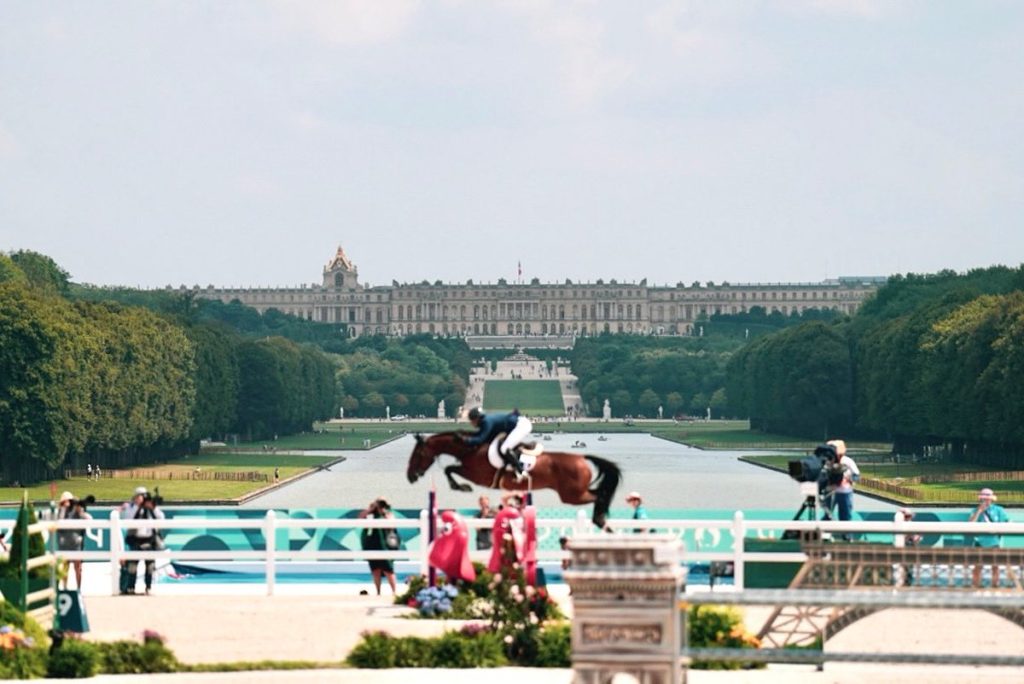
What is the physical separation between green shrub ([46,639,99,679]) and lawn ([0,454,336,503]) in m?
41.1

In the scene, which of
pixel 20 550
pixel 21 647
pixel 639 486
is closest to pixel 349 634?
pixel 20 550

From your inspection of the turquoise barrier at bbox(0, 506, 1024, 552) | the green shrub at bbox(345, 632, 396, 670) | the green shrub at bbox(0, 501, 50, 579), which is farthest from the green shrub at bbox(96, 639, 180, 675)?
the turquoise barrier at bbox(0, 506, 1024, 552)

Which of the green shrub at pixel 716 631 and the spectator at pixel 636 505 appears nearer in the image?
the green shrub at pixel 716 631

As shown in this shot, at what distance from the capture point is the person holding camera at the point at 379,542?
2530 cm

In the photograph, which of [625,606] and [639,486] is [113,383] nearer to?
[639,486]

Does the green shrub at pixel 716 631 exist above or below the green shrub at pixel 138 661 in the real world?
above

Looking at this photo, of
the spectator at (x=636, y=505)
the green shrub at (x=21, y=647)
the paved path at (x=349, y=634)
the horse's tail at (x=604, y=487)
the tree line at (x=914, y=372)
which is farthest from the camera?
the tree line at (x=914, y=372)

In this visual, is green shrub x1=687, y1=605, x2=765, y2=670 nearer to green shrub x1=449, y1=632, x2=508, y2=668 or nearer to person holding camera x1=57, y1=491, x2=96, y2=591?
green shrub x1=449, y1=632, x2=508, y2=668

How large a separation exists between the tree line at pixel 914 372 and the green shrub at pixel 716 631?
58768 millimetres

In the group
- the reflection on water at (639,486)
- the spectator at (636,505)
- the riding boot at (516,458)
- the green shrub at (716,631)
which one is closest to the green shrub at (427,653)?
the green shrub at (716,631)

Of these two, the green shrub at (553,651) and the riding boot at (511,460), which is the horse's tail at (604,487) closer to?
the riding boot at (511,460)

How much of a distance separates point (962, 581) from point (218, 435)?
350 ft

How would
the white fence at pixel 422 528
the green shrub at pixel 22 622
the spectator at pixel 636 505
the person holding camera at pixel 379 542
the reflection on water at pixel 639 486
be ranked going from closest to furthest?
the green shrub at pixel 22 622
the white fence at pixel 422 528
the spectator at pixel 636 505
the person holding camera at pixel 379 542
the reflection on water at pixel 639 486

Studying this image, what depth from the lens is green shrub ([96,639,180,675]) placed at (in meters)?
18.8
